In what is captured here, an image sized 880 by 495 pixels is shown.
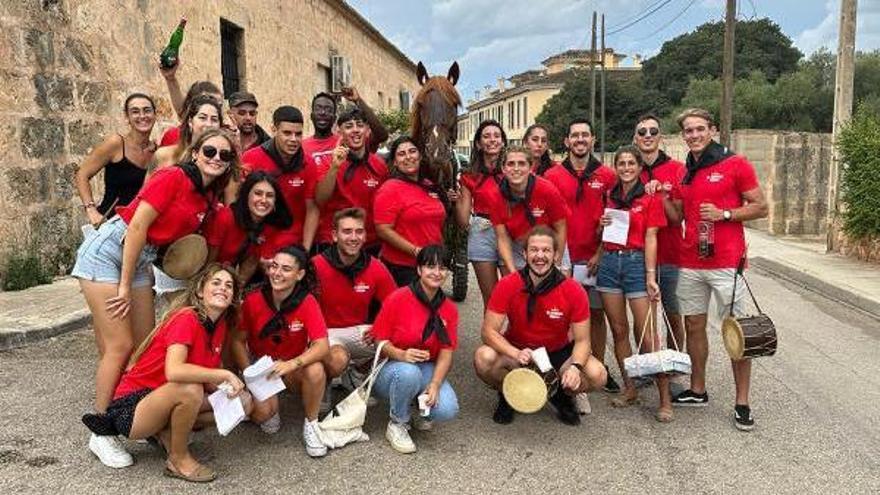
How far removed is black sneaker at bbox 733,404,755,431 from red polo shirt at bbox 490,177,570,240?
1556 mm

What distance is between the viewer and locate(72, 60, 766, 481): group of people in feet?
12.0

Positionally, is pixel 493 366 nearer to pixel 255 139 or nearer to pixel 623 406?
pixel 623 406

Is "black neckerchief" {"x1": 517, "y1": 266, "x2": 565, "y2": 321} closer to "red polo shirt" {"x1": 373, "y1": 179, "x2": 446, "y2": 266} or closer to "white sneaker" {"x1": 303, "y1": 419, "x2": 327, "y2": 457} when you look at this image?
"red polo shirt" {"x1": 373, "y1": 179, "x2": 446, "y2": 266}

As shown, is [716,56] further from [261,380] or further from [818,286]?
[261,380]

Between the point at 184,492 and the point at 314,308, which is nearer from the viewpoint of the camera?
the point at 184,492

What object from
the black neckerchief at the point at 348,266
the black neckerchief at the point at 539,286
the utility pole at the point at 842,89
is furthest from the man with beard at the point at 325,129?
the utility pole at the point at 842,89

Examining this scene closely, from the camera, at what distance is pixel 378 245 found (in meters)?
4.88

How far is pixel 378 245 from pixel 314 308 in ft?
3.27

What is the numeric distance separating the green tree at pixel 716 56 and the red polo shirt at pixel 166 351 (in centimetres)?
5524

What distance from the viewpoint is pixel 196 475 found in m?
3.48

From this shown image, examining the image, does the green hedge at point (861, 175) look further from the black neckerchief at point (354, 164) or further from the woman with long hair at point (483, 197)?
the black neckerchief at point (354, 164)

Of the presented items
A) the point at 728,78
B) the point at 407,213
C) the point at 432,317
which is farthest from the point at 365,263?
the point at 728,78

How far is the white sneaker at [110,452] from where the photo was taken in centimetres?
359

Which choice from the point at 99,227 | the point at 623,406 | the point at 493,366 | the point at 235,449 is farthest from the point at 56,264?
the point at 623,406
